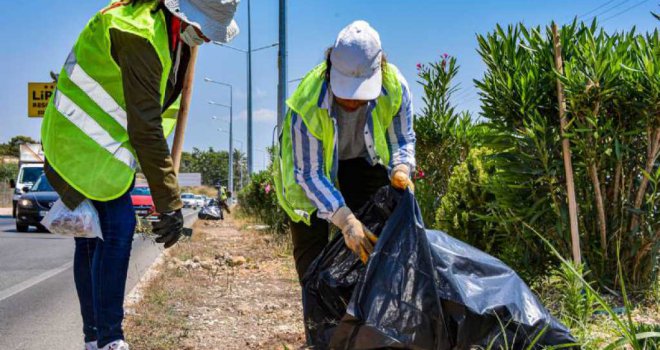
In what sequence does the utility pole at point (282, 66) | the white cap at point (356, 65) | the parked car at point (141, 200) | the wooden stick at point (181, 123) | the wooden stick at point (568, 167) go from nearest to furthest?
the white cap at point (356, 65)
the wooden stick at point (181, 123)
the wooden stick at point (568, 167)
the utility pole at point (282, 66)
the parked car at point (141, 200)

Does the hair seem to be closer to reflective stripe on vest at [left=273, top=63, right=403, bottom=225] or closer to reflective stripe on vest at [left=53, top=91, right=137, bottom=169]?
reflective stripe on vest at [left=273, top=63, right=403, bottom=225]

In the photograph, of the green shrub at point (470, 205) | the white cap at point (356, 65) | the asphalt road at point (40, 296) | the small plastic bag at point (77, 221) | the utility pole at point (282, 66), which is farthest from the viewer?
the utility pole at point (282, 66)

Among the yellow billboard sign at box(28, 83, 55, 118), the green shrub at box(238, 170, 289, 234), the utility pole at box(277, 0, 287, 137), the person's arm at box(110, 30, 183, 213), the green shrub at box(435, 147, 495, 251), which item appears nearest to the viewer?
the person's arm at box(110, 30, 183, 213)

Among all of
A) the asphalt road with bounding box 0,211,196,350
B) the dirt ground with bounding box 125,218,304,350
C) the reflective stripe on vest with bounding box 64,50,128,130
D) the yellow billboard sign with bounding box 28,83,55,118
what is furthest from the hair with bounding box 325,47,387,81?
the yellow billboard sign with bounding box 28,83,55,118

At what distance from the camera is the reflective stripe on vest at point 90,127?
2.60m

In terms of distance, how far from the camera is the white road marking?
6375 mm

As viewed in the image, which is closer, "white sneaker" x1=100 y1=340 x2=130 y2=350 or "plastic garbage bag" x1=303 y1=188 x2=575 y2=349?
"plastic garbage bag" x1=303 y1=188 x2=575 y2=349

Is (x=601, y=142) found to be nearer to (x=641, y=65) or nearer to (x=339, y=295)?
(x=641, y=65)

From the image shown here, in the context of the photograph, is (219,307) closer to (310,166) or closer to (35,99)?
(310,166)

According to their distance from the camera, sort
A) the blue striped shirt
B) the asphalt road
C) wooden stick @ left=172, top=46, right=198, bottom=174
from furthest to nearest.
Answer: the asphalt road, wooden stick @ left=172, top=46, right=198, bottom=174, the blue striped shirt

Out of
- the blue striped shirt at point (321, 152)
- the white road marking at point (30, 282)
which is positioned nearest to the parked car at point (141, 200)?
the white road marking at point (30, 282)

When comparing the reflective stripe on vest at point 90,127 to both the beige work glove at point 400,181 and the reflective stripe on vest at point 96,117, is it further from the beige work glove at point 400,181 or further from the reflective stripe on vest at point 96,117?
the beige work glove at point 400,181

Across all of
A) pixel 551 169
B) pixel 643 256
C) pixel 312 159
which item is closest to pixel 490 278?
pixel 312 159

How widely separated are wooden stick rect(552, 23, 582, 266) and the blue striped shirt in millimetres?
1192
